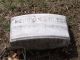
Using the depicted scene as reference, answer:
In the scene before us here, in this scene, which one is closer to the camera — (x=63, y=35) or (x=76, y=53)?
(x=63, y=35)

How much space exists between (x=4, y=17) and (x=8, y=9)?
19 centimetres

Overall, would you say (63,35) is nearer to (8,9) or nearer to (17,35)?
(17,35)

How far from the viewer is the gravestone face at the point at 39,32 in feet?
13.2

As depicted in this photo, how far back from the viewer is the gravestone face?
4.03 metres

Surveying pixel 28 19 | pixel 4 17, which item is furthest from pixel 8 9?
pixel 28 19

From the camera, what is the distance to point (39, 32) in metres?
4.05

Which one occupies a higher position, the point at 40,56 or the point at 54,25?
the point at 54,25

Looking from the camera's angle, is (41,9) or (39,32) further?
(41,9)

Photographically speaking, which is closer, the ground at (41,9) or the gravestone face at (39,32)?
the gravestone face at (39,32)

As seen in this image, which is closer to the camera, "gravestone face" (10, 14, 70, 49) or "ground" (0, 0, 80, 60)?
"gravestone face" (10, 14, 70, 49)

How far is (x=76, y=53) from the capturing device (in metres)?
4.39

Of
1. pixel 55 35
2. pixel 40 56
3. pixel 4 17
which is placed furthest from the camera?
pixel 4 17

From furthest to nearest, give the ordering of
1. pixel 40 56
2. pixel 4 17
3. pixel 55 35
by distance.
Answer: pixel 4 17 → pixel 40 56 → pixel 55 35

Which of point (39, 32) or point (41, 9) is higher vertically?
point (41, 9)
